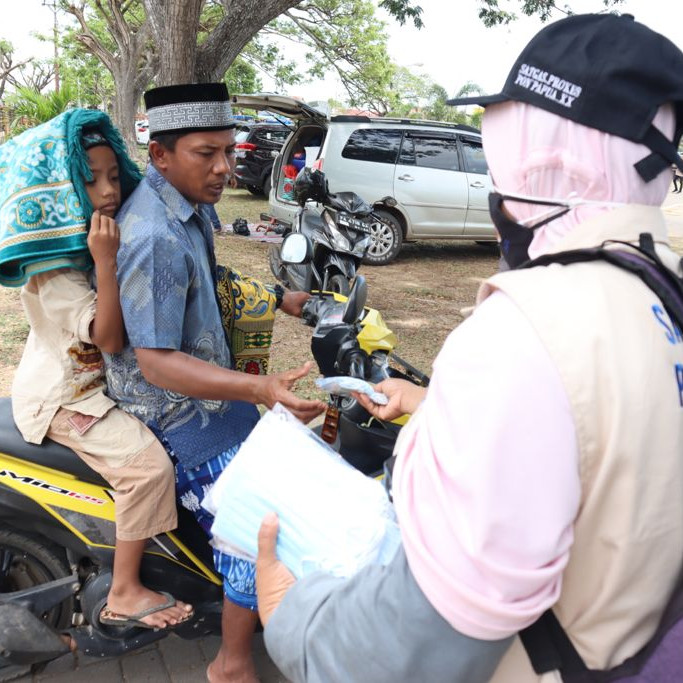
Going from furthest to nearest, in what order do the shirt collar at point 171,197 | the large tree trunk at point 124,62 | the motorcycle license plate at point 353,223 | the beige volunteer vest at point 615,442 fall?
the large tree trunk at point 124,62 < the motorcycle license plate at point 353,223 < the shirt collar at point 171,197 < the beige volunteer vest at point 615,442

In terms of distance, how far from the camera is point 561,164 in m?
0.94

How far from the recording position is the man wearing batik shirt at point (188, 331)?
5.46 ft

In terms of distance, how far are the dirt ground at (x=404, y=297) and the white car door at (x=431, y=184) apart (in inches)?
23.7

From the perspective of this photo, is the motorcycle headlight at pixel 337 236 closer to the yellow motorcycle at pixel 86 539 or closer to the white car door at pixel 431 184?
the white car door at pixel 431 184

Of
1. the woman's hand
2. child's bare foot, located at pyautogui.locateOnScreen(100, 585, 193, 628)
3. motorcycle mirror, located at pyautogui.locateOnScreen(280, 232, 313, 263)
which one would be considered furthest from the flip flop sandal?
motorcycle mirror, located at pyautogui.locateOnScreen(280, 232, 313, 263)

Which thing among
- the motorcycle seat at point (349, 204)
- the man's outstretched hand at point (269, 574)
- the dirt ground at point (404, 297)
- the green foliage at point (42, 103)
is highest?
the green foliage at point (42, 103)

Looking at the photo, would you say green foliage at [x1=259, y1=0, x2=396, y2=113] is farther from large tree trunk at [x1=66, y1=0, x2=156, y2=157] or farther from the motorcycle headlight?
the motorcycle headlight

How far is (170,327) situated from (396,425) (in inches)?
31.9

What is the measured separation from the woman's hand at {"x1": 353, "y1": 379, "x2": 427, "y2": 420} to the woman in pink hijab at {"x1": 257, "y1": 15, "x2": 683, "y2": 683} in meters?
0.71

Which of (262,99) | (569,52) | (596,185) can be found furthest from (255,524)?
(262,99)

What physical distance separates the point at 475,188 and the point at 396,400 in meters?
8.01

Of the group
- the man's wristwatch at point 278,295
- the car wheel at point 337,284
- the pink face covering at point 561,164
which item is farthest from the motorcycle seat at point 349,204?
the pink face covering at point 561,164

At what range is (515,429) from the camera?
0.74 m

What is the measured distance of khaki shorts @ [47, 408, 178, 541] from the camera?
6.08 feet
